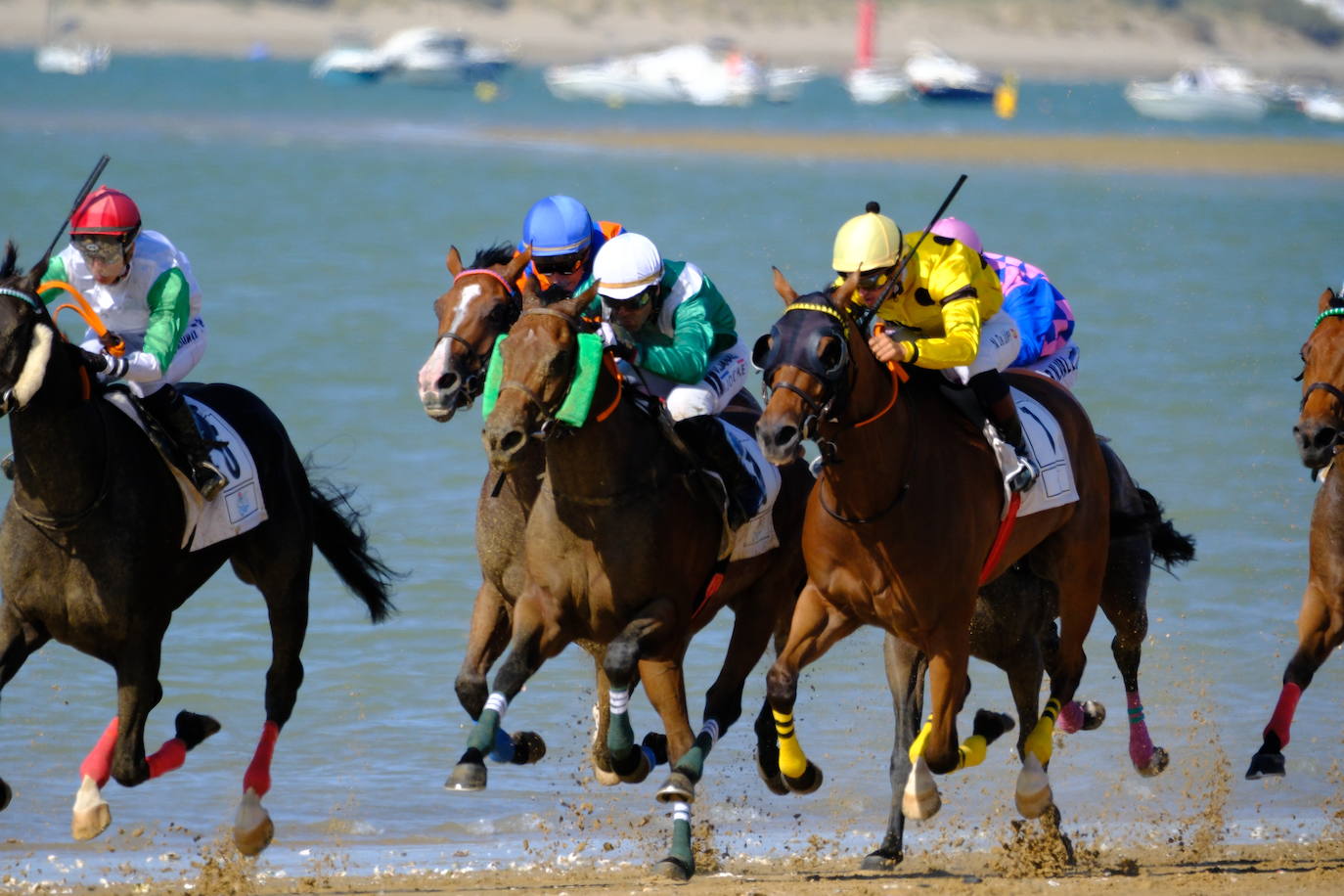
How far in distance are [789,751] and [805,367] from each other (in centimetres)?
196

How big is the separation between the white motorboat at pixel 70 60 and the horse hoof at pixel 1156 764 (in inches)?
3560

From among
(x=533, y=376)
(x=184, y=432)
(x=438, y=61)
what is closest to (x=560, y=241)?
(x=533, y=376)

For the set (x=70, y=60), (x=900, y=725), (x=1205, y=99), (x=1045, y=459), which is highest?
(x=1045, y=459)

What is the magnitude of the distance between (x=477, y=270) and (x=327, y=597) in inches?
249

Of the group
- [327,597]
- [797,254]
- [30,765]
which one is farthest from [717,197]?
[30,765]

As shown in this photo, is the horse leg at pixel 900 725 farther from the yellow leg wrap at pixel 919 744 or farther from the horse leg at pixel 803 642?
the horse leg at pixel 803 642

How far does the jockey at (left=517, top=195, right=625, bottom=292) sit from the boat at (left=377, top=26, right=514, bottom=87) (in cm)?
8804

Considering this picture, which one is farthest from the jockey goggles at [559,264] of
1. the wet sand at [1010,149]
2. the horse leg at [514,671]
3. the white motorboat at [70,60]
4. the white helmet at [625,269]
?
the white motorboat at [70,60]

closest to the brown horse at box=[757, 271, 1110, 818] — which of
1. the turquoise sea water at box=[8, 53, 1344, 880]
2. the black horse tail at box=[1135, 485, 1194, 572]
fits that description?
the turquoise sea water at box=[8, 53, 1344, 880]

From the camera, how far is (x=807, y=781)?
8.10 meters

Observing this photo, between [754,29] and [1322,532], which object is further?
[754,29]

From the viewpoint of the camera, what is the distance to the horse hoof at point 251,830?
7930 millimetres

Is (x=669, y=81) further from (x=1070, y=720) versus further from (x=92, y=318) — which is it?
(x=92, y=318)

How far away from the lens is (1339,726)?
425 inches
